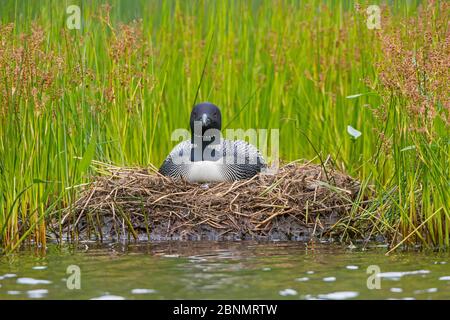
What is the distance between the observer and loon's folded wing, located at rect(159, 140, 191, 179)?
705 cm

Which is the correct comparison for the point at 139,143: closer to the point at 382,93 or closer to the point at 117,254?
the point at 117,254

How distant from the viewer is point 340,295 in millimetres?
4410

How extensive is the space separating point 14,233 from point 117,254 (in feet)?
2.13

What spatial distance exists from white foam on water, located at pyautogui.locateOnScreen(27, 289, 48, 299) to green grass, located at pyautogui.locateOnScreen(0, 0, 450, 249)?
39.5 inches

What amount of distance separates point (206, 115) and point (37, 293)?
2.96 meters

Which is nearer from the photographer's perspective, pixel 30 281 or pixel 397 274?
pixel 30 281

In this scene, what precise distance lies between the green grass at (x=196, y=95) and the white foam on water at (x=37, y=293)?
1.00 meters

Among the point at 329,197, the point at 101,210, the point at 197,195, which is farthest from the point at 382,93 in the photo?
the point at 101,210

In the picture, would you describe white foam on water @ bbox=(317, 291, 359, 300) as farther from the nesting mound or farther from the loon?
the loon

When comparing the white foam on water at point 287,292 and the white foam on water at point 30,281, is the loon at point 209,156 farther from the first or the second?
the white foam on water at point 287,292

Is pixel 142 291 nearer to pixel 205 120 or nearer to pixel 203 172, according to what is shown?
pixel 203 172
